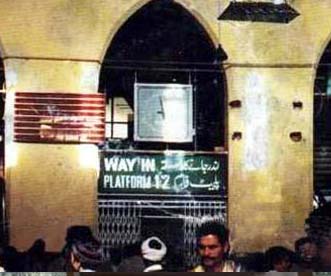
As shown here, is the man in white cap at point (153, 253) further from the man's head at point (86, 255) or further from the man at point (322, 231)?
the man at point (322, 231)

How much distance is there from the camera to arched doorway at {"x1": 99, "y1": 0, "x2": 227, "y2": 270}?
139 inches

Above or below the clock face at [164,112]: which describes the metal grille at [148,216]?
below

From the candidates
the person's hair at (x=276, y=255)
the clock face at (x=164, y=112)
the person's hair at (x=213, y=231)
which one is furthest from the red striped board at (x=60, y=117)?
the person's hair at (x=276, y=255)

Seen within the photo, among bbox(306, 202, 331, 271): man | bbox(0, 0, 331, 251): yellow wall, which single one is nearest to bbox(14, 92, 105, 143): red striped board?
bbox(0, 0, 331, 251): yellow wall

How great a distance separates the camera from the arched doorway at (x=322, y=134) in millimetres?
3637

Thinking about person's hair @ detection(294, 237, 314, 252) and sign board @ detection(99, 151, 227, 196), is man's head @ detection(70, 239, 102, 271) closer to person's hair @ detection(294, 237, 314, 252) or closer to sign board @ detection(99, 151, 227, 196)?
sign board @ detection(99, 151, 227, 196)

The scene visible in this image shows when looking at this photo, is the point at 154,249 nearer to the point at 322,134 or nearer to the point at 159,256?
the point at 159,256

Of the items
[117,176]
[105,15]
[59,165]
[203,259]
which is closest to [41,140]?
[59,165]

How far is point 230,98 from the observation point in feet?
11.9

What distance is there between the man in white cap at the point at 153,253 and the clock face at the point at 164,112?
1.47 ft

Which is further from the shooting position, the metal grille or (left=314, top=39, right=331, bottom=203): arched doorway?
(left=314, top=39, right=331, bottom=203): arched doorway

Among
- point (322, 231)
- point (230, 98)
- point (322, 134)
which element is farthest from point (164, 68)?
point (322, 231)

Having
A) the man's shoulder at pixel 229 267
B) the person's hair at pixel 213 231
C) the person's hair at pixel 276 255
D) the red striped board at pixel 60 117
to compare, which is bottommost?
the man's shoulder at pixel 229 267

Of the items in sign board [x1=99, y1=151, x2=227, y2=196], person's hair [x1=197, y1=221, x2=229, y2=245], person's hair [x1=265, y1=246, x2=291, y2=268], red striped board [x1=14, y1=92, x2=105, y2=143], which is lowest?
person's hair [x1=265, y1=246, x2=291, y2=268]
